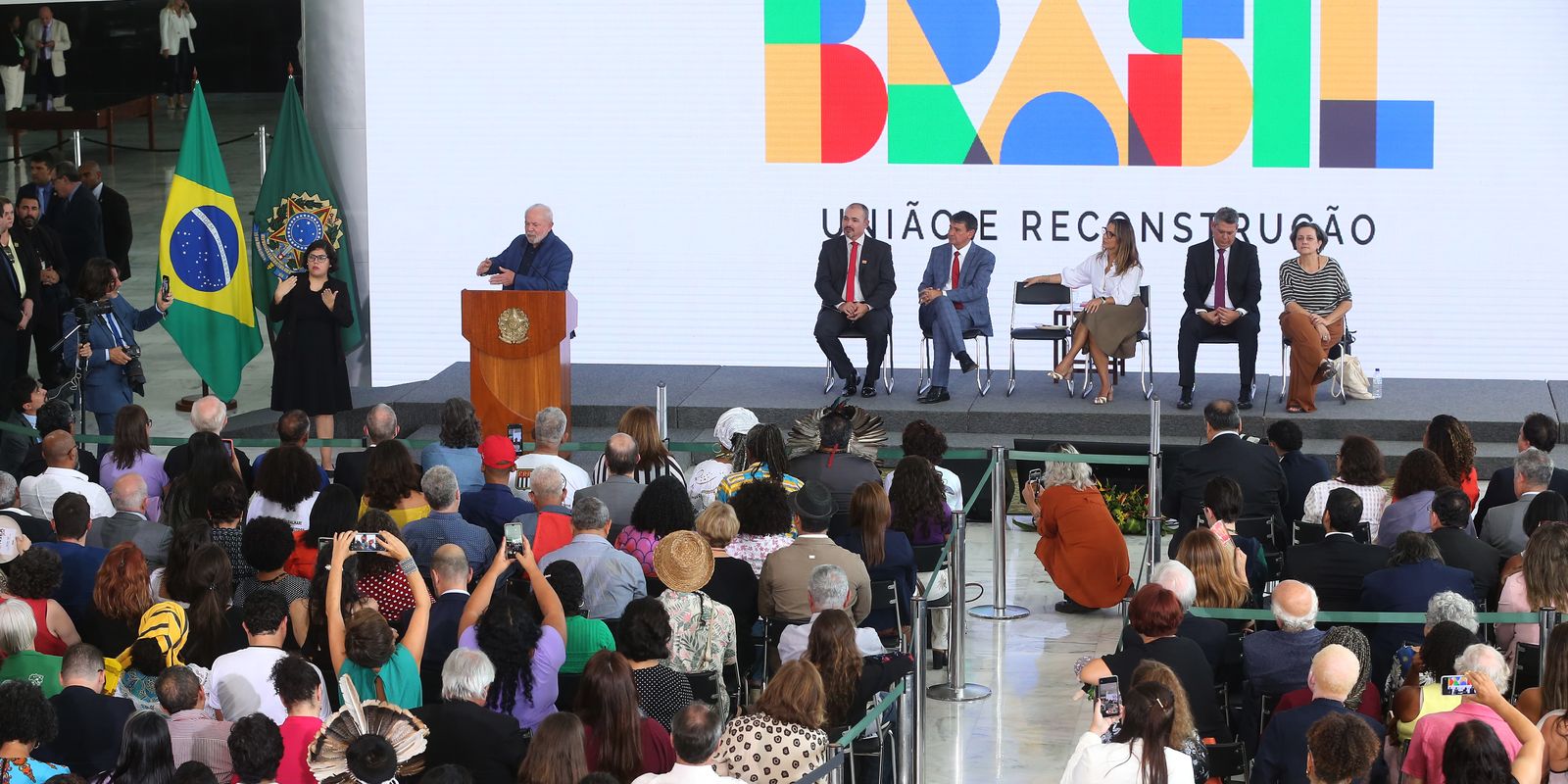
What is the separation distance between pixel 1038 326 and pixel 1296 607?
574cm

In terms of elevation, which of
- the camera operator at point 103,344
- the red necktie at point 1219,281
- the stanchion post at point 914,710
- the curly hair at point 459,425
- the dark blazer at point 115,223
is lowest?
the stanchion post at point 914,710

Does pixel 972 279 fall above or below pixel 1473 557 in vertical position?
above

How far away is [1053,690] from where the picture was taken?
24.7ft

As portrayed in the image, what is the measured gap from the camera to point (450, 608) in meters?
5.79

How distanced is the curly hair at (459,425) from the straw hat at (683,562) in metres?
1.98

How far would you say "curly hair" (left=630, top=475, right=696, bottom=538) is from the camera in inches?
265

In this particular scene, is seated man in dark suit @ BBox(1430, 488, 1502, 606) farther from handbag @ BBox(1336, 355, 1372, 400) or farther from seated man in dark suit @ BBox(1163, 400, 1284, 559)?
handbag @ BBox(1336, 355, 1372, 400)

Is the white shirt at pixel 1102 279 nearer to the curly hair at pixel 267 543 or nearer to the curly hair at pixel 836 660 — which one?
the curly hair at pixel 836 660

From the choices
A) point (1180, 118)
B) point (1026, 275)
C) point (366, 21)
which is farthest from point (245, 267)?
point (1180, 118)

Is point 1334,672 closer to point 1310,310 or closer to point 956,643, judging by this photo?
point 956,643

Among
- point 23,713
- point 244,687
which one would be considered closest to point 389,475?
point 244,687

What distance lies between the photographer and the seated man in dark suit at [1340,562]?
6598 millimetres

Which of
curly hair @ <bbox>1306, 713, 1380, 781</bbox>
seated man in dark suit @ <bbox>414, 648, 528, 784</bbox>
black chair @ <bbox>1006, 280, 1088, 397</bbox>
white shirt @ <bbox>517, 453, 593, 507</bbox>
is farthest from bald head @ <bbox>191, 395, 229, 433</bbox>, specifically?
black chair @ <bbox>1006, 280, 1088, 397</bbox>

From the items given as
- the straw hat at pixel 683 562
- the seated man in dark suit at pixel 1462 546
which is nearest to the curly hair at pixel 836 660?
the straw hat at pixel 683 562
